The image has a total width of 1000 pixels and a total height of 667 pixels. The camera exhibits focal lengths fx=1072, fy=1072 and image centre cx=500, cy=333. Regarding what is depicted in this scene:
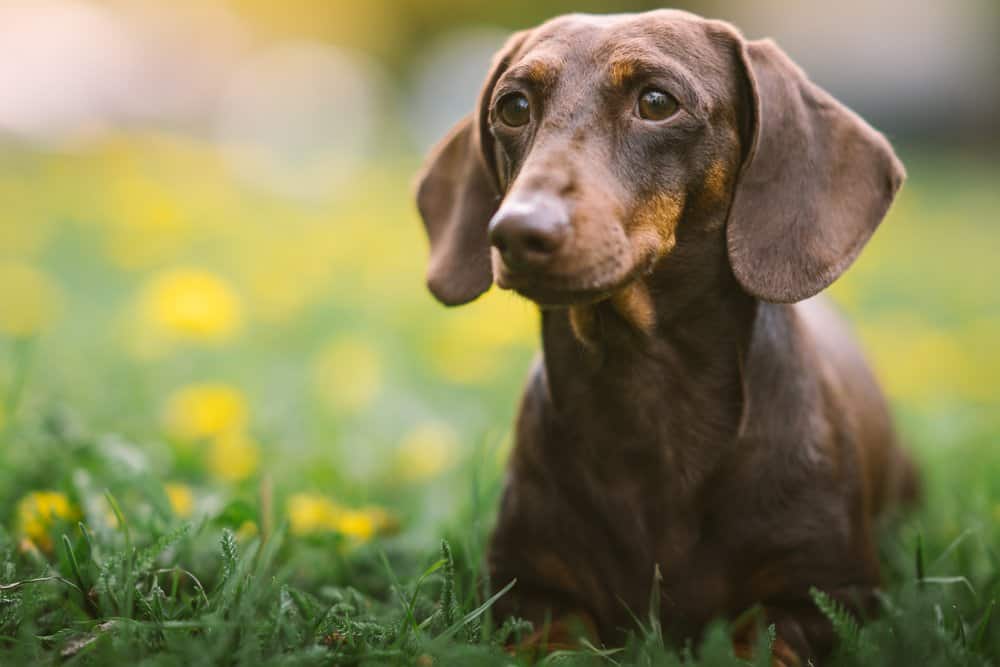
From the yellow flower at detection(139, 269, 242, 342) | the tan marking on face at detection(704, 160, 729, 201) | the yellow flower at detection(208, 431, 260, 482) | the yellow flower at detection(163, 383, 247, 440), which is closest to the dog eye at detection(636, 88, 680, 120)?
the tan marking on face at detection(704, 160, 729, 201)

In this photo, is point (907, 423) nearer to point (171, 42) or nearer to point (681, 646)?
point (681, 646)

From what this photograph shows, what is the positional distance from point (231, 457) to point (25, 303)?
6.39ft

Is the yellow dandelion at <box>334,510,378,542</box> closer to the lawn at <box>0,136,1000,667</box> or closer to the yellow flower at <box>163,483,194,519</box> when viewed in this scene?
the lawn at <box>0,136,1000,667</box>

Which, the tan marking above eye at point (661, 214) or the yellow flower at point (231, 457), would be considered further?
the yellow flower at point (231, 457)

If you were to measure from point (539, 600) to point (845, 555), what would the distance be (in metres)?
0.76

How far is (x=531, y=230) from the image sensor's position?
6.79 feet

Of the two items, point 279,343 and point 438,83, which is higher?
point 438,83

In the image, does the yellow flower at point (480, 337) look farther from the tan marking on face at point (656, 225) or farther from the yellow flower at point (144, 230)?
the tan marking on face at point (656, 225)

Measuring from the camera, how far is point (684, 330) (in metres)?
2.63

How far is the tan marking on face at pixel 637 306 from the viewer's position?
248cm

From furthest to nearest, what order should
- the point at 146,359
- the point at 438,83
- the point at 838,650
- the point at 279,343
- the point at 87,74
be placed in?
the point at 438,83 → the point at 87,74 → the point at 279,343 → the point at 146,359 → the point at 838,650

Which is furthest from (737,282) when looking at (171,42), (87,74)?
(171,42)

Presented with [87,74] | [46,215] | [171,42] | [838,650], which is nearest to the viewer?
[838,650]

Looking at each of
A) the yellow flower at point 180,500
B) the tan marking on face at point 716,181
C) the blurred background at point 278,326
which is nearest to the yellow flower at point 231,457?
the blurred background at point 278,326
